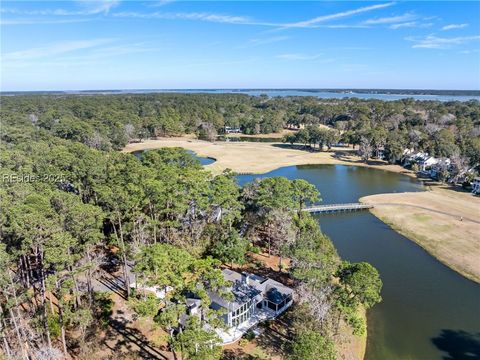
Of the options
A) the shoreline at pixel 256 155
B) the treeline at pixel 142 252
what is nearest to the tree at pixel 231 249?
the treeline at pixel 142 252

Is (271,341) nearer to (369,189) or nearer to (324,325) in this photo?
(324,325)

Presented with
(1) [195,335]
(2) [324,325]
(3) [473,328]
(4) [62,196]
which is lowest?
(3) [473,328]

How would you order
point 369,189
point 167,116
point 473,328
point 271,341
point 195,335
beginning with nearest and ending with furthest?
point 195,335, point 271,341, point 473,328, point 369,189, point 167,116

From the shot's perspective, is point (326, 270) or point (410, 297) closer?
point (326, 270)

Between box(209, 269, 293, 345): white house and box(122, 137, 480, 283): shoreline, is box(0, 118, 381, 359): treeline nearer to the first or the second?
box(209, 269, 293, 345): white house

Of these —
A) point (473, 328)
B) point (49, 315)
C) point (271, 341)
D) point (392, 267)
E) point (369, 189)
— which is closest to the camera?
point (49, 315)

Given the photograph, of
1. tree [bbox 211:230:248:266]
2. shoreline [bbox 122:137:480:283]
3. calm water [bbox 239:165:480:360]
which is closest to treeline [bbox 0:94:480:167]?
shoreline [bbox 122:137:480:283]

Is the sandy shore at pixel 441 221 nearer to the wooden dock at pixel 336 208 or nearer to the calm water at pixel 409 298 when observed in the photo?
the calm water at pixel 409 298

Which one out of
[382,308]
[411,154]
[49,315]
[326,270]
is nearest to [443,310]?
[382,308]
